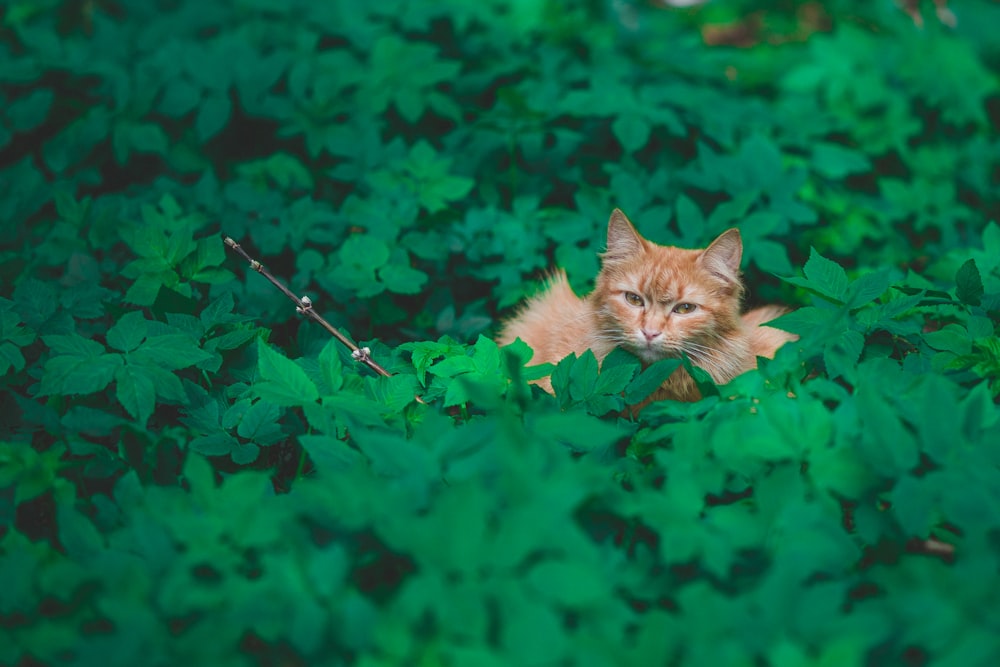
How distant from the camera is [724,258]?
3078 millimetres

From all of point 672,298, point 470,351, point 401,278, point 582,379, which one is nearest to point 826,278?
point 672,298

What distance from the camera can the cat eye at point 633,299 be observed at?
3.09m

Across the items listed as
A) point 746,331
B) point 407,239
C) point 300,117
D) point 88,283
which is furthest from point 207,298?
point 746,331

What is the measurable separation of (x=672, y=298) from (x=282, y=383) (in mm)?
1404

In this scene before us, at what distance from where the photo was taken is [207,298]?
3.22 meters

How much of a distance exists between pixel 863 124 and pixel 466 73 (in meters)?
2.27

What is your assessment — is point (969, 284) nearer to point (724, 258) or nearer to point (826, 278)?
point (826, 278)

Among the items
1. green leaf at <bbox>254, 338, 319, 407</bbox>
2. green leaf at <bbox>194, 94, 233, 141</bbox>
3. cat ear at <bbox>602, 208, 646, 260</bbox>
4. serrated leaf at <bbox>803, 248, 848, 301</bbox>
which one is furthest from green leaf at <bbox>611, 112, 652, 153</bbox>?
green leaf at <bbox>254, 338, 319, 407</bbox>

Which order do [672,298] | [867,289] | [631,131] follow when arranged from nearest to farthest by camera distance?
1. [867,289]
2. [672,298]
3. [631,131]

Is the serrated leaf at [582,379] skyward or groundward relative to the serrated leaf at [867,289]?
groundward

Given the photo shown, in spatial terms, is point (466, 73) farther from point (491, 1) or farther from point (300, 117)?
point (300, 117)

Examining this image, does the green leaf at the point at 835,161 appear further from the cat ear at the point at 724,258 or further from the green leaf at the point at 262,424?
the green leaf at the point at 262,424

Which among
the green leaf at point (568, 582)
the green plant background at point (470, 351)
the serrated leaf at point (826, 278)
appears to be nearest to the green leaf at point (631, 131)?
the green plant background at point (470, 351)

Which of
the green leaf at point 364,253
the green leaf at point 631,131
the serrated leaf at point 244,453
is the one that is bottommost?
the serrated leaf at point 244,453
